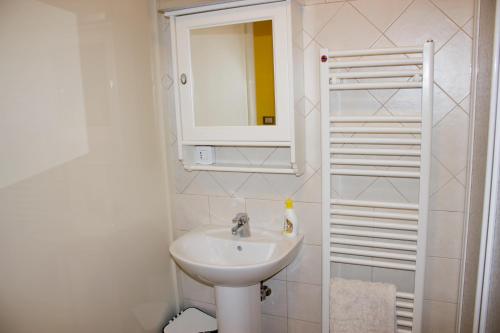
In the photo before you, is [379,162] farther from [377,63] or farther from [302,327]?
[302,327]

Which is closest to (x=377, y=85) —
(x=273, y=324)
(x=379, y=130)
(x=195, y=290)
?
(x=379, y=130)

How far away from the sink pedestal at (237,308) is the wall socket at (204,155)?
24.1 inches

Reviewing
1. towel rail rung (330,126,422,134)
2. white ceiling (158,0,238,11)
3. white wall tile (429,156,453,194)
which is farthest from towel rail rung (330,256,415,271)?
white ceiling (158,0,238,11)

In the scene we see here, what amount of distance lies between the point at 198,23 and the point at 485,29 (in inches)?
43.1

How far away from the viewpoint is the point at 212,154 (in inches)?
72.6

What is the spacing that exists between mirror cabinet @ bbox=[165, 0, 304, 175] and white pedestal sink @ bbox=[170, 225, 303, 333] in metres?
0.33

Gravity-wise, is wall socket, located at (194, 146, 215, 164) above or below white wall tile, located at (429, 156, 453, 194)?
above

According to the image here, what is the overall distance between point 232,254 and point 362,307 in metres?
0.62

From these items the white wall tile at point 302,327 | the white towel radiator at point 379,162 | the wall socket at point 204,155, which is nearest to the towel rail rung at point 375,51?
the white towel radiator at point 379,162

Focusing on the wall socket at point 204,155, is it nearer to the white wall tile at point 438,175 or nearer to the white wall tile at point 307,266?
the white wall tile at point 307,266

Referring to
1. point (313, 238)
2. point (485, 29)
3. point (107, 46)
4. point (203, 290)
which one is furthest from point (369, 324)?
point (107, 46)

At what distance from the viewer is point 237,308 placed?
1.64 metres

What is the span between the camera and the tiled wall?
141 cm

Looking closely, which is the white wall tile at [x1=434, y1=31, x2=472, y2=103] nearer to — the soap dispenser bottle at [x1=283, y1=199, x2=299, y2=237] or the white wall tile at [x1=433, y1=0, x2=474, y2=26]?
the white wall tile at [x1=433, y1=0, x2=474, y2=26]
